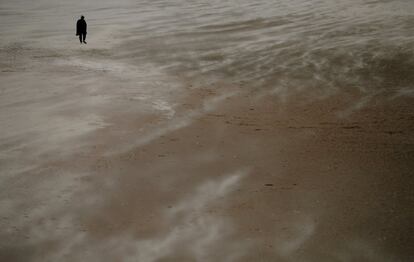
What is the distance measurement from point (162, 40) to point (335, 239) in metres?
12.2

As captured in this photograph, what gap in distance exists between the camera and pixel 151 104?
10.3 m

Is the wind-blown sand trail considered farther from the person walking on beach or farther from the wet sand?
the person walking on beach

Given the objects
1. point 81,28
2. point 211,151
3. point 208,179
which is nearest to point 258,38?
point 81,28

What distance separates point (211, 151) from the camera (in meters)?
8.06

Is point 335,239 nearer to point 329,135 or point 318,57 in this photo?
point 329,135

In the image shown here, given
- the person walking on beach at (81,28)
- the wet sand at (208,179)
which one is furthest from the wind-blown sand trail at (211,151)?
the person walking on beach at (81,28)

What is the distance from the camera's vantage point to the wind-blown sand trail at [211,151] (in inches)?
228

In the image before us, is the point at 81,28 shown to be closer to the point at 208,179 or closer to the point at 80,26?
the point at 80,26

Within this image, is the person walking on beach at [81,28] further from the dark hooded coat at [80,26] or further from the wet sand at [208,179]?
the wet sand at [208,179]

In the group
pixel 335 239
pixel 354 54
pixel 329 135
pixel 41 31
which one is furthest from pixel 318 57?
pixel 41 31

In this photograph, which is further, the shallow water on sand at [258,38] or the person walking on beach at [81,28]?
the person walking on beach at [81,28]

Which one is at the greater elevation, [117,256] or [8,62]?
[8,62]

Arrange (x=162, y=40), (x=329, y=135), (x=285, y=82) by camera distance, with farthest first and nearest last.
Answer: (x=162, y=40)
(x=285, y=82)
(x=329, y=135)

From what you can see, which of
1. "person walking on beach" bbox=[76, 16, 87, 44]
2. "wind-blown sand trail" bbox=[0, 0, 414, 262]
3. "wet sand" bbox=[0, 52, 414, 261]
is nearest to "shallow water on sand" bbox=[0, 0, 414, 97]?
"wind-blown sand trail" bbox=[0, 0, 414, 262]
